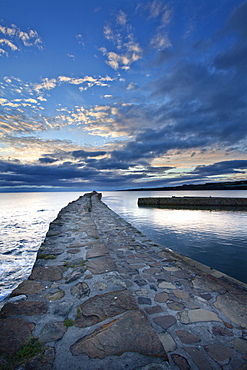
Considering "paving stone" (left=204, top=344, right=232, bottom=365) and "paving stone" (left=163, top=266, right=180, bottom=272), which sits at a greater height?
"paving stone" (left=204, top=344, right=232, bottom=365)

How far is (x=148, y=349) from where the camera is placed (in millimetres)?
1611

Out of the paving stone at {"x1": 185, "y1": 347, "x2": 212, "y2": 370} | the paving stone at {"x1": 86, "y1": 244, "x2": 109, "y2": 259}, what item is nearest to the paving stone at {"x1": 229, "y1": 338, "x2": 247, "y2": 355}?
the paving stone at {"x1": 185, "y1": 347, "x2": 212, "y2": 370}

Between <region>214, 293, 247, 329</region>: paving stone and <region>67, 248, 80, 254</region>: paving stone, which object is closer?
<region>214, 293, 247, 329</region>: paving stone

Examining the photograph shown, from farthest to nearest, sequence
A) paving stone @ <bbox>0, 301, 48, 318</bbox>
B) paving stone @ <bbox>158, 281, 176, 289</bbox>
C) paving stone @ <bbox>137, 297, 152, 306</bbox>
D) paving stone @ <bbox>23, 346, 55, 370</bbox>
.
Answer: paving stone @ <bbox>158, 281, 176, 289</bbox> < paving stone @ <bbox>137, 297, 152, 306</bbox> < paving stone @ <bbox>0, 301, 48, 318</bbox> < paving stone @ <bbox>23, 346, 55, 370</bbox>

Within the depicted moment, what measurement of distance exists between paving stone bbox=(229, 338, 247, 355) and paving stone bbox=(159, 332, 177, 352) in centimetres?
72

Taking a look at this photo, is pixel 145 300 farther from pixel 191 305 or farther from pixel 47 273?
pixel 47 273

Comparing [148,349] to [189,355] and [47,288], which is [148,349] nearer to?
[189,355]

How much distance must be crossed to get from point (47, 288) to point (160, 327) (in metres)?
1.77

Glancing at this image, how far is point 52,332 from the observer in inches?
72.7

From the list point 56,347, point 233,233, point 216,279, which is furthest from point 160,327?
point 233,233

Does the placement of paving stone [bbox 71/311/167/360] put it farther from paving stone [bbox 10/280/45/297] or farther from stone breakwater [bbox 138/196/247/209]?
stone breakwater [bbox 138/196/247/209]

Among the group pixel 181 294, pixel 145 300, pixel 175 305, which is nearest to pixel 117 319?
pixel 145 300

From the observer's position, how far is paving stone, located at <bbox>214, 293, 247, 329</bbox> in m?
2.57

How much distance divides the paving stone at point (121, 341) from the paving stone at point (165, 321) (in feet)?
2.10
